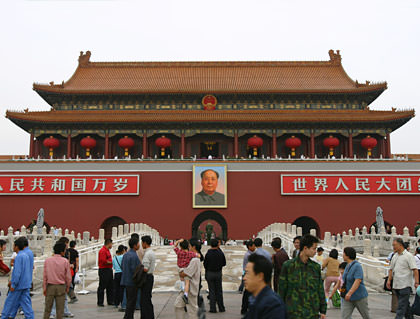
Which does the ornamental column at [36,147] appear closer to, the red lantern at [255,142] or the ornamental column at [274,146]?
the red lantern at [255,142]

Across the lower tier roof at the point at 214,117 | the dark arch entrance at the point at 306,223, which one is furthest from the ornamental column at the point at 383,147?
the dark arch entrance at the point at 306,223

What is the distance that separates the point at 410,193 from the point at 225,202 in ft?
34.0

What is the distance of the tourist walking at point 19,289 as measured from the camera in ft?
22.0

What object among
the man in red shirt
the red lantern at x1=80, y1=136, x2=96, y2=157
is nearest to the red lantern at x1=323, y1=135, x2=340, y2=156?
the red lantern at x1=80, y1=136, x2=96, y2=157

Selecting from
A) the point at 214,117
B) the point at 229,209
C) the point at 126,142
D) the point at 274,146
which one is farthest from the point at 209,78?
the point at 229,209

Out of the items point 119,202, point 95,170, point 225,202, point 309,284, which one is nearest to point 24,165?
point 95,170

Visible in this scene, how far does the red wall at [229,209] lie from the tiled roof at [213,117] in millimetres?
3713

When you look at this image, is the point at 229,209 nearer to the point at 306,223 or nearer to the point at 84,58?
the point at 306,223

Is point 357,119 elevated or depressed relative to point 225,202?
elevated

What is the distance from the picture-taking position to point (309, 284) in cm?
480

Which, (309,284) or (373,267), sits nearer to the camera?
(309,284)

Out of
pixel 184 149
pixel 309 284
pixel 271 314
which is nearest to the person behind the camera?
pixel 271 314

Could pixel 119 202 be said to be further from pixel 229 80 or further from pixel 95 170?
pixel 229 80

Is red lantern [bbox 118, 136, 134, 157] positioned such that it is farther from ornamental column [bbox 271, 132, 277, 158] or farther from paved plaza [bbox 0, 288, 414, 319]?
paved plaza [bbox 0, 288, 414, 319]
